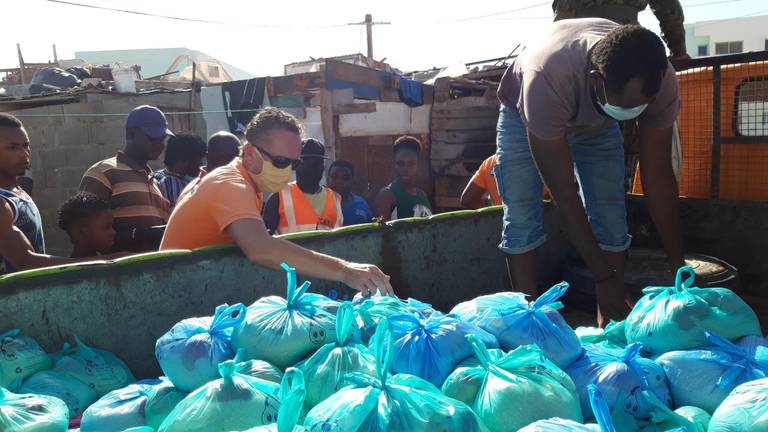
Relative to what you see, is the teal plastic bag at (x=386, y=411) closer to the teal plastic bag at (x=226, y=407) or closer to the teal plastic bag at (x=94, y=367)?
the teal plastic bag at (x=226, y=407)

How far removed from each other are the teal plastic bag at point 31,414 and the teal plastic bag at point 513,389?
1.00 metres

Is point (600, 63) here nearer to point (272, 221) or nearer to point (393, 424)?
point (393, 424)

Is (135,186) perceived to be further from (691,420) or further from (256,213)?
(691,420)

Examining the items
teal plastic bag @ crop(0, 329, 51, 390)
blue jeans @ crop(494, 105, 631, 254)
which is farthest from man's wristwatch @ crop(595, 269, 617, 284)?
teal plastic bag @ crop(0, 329, 51, 390)

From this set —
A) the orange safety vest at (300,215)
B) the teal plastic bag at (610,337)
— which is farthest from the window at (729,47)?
the teal plastic bag at (610,337)

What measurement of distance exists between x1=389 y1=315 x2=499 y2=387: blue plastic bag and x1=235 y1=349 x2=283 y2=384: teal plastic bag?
0.33m

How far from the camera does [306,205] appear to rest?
14.8ft

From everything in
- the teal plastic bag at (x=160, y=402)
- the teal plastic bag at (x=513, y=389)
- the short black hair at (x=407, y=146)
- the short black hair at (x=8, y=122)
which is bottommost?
the teal plastic bag at (x=160, y=402)

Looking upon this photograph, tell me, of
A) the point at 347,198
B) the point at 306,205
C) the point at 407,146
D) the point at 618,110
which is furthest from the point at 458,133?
the point at 618,110

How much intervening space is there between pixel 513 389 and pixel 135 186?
3.59 metres

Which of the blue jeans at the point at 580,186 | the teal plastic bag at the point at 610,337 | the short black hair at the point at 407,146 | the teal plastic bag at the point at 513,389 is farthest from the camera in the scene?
the short black hair at the point at 407,146

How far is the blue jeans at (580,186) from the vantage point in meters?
3.18

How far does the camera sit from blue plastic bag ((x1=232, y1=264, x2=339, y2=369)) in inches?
73.2

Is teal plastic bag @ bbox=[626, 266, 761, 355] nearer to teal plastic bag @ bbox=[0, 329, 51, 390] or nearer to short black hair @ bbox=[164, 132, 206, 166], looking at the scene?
teal plastic bag @ bbox=[0, 329, 51, 390]
